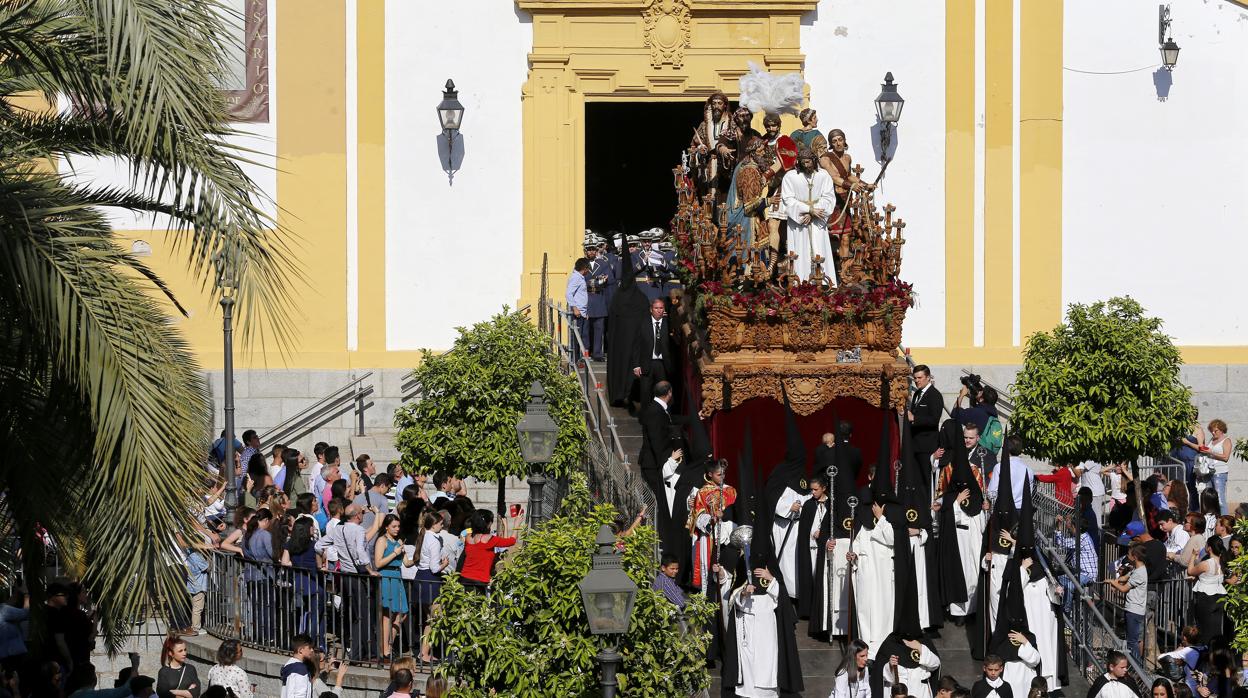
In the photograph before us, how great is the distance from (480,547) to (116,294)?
22.3 feet

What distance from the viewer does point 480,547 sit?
17172mm

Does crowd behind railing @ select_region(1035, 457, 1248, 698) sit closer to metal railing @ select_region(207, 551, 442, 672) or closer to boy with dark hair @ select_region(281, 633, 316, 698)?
metal railing @ select_region(207, 551, 442, 672)

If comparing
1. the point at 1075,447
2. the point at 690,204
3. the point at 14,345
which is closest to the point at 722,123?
the point at 690,204

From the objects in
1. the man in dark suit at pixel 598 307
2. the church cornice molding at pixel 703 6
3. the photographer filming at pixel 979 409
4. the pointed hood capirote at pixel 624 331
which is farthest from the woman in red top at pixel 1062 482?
Answer: the church cornice molding at pixel 703 6

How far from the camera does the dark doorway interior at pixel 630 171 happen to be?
31.0 m

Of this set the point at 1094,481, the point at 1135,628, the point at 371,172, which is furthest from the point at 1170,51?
the point at 1135,628

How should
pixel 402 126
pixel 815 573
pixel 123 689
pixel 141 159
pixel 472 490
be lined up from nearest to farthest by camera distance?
pixel 141 159
pixel 123 689
pixel 815 573
pixel 472 490
pixel 402 126

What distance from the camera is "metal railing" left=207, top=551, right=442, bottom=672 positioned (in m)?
17.1

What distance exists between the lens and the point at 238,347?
80.3 ft

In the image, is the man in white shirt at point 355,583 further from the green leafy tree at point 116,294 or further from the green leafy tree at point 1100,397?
the green leafy tree at point 1100,397

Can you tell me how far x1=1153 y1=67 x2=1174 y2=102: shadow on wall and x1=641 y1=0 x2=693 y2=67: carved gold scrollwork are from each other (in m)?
5.19

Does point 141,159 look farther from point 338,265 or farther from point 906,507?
point 338,265

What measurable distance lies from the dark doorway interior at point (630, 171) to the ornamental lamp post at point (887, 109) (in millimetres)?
5878

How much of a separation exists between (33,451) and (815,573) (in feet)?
23.5
